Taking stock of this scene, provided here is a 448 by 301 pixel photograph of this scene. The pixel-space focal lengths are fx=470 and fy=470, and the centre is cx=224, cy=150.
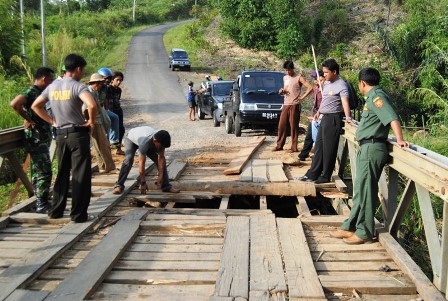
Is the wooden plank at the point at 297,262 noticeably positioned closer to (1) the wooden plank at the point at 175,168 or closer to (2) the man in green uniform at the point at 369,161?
(2) the man in green uniform at the point at 369,161

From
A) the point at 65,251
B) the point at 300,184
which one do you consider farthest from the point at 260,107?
the point at 65,251

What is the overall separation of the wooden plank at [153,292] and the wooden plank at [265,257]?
37 centimetres

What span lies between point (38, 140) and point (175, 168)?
263 centimetres

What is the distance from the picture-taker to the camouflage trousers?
5.39 meters

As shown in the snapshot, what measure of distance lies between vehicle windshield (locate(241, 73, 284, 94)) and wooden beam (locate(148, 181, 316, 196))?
6570 millimetres

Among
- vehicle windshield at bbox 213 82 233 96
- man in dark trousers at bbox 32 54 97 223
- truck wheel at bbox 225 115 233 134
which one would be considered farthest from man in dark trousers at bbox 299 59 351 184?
vehicle windshield at bbox 213 82 233 96

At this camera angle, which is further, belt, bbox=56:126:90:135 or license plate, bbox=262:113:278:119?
license plate, bbox=262:113:278:119

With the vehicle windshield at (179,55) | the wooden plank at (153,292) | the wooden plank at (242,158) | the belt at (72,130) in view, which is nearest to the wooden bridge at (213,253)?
the wooden plank at (153,292)

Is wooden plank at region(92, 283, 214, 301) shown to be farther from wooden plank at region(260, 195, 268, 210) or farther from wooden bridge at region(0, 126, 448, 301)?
wooden plank at region(260, 195, 268, 210)

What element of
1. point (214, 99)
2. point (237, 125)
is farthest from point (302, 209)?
point (214, 99)

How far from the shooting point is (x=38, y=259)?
3.80 m

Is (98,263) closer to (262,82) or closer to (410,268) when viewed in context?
(410,268)

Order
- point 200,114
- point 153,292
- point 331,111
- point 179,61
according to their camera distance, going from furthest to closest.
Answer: point 179,61, point 200,114, point 331,111, point 153,292

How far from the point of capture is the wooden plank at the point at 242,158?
7.29 meters
